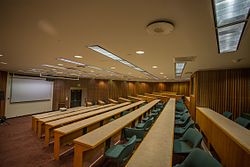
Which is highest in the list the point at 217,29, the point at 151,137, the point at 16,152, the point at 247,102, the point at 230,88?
the point at 217,29

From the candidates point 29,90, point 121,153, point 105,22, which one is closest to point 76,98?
point 29,90

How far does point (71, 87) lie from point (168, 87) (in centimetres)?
1153

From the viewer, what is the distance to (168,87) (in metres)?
17.7

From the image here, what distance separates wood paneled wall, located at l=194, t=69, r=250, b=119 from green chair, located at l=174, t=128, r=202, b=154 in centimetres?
383

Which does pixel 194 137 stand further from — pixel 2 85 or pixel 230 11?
pixel 2 85

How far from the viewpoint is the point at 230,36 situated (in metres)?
2.21

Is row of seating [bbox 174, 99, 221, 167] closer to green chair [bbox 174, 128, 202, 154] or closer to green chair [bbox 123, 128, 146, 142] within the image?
green chair [bbox 174, 128, 202, 154]

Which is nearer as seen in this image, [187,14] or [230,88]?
[187,14]

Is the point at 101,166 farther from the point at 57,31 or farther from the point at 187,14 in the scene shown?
the point at 187,14

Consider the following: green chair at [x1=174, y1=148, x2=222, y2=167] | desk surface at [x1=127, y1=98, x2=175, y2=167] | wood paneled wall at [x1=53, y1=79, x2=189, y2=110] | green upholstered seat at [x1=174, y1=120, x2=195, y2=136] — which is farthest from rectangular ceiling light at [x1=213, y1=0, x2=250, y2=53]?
wood paneled wall at [x1=53, y1=79, x2=189, y2=110]

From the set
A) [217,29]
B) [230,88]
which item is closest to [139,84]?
[230,88]

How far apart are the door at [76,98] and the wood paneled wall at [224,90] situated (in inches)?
432

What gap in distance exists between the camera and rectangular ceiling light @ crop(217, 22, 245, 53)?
1.90 meters

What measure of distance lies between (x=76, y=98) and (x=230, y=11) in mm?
13890
